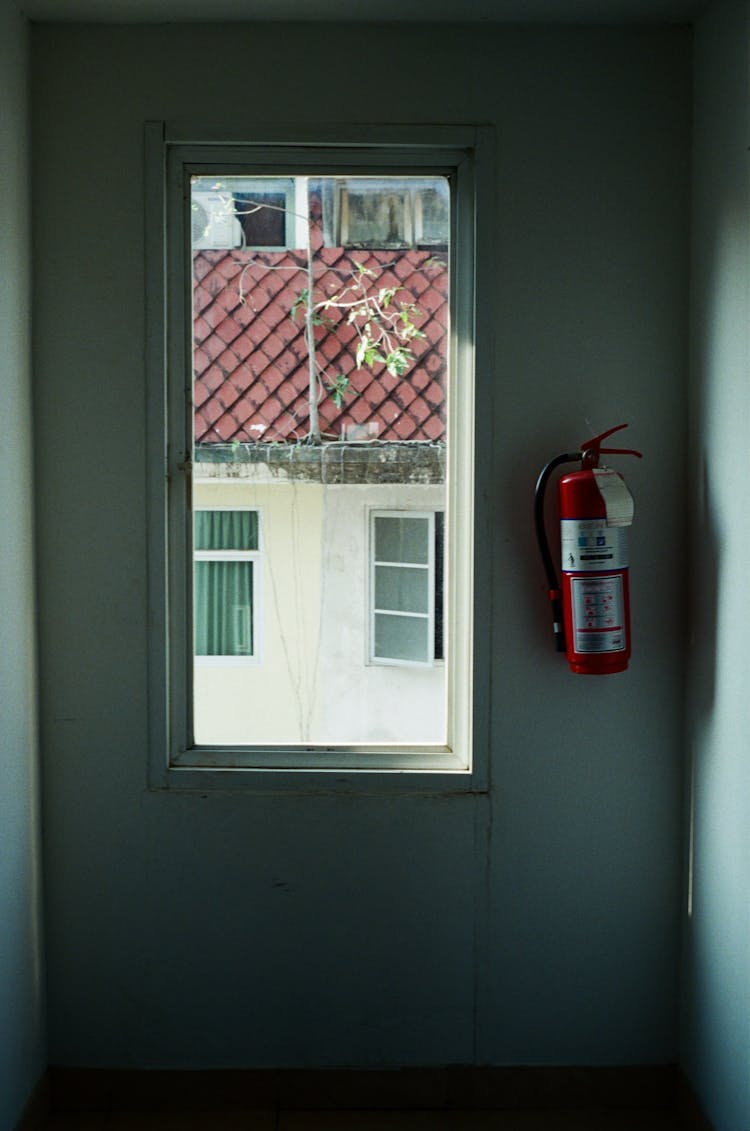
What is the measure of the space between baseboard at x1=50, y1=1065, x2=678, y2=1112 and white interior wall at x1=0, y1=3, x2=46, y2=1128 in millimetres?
147

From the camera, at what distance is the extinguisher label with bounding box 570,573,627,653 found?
2.36 meters

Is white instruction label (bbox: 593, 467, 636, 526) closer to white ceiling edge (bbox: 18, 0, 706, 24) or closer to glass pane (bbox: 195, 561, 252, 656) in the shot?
glass pane (bbox: 195, 561, 252, 656)

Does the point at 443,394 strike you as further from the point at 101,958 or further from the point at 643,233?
the point at 101,958

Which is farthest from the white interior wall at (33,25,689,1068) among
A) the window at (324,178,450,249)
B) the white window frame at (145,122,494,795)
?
the window at (324,178,450,249)

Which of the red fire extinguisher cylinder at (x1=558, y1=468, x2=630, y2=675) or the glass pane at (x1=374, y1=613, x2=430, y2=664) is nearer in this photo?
the red fire extinguisher cylinder at (x1=558, y1=468, x2=630, y2=675)

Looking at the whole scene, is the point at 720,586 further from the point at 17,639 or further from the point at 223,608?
the point at 17,639

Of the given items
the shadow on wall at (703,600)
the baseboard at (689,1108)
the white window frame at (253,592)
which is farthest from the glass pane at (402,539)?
the baseboard at (689,1108)

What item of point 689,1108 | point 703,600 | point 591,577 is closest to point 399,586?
point 591,577

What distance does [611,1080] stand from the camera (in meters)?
2.61

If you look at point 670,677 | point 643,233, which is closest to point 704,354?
point 643,233

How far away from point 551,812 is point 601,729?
238 millimetres

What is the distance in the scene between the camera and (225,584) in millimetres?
2639

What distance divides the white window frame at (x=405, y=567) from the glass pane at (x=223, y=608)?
31cm

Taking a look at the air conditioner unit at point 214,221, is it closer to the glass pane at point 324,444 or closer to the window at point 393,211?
the glass pane at point 324,444
